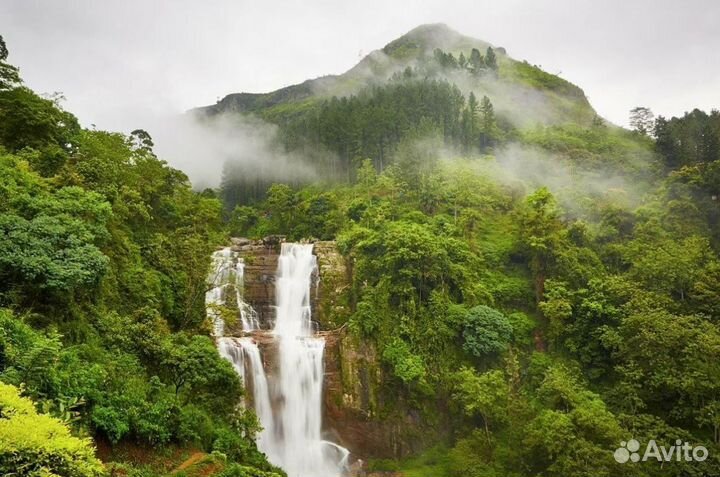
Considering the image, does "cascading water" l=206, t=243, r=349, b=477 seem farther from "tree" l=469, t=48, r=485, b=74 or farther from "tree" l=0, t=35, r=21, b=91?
"tree" l=469, t=48, r=485, b=74

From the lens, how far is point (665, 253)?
101 feet

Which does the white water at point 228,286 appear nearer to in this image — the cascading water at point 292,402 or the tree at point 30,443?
the cascading water at point 292,402

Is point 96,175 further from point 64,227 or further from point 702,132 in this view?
point 702,132

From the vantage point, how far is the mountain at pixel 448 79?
287ft

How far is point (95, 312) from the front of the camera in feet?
61.9

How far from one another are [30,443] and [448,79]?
90.6m

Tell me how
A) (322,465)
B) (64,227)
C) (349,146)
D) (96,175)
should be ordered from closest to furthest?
(64,227) → (96,175) → (322,465) → (349,146)

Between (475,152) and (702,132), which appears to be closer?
(702,132)

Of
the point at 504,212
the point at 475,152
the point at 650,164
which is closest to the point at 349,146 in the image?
the point at 475,152

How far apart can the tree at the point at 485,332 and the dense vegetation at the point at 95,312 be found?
1559 cm

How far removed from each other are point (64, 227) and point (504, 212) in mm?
38744

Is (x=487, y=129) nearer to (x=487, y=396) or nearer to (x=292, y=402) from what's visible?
(x=487, y=396)

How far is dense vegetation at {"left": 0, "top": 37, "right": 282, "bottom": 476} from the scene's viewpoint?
11875 mm

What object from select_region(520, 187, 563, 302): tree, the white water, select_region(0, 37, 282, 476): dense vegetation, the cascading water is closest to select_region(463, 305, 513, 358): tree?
select_region(520, 187, 563, 302): tree
